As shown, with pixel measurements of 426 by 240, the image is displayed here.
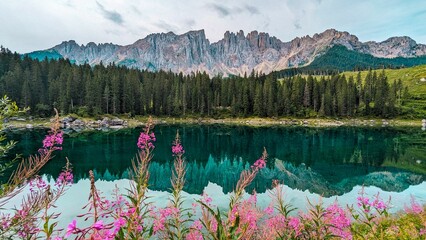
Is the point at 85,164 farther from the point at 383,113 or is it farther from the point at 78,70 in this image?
the point at 383,113

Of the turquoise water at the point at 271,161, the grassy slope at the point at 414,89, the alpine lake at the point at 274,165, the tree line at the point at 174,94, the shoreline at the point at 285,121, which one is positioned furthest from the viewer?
the grassy slope at the point at 414,89

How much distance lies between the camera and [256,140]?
60.6 metres

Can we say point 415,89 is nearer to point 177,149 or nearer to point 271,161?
point 271,161

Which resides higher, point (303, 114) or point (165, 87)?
point (165, 87)

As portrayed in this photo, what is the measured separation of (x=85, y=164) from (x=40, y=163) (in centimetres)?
3616

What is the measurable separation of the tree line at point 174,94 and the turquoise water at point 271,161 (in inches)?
1488

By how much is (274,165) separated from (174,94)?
76761mm

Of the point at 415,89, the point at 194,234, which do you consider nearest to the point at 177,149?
the point at 194,234

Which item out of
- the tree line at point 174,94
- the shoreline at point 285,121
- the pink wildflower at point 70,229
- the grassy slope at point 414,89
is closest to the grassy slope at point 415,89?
the grassy slope at point 414,89

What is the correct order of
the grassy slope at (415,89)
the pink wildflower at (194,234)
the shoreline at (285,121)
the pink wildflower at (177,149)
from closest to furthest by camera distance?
the pink wildflower at (194,234), the pink wildflower at (177,149), the shoreline at (285,121), the grassy slope at (415,89)

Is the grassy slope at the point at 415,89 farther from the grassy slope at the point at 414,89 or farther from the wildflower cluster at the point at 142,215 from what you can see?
the wildflower cluster at the point at 142,215

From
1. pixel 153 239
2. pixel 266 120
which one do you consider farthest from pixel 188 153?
pixel 266 120

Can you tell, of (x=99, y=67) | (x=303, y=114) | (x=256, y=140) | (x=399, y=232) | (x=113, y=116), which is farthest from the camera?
(x=99, y=67)

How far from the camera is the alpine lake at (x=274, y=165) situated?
2786 centimetres
